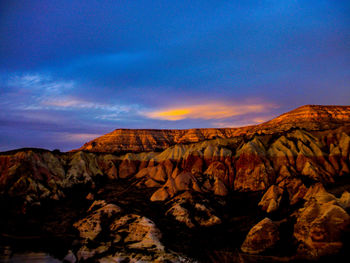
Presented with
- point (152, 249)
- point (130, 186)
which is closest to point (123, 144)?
point (130, 186)

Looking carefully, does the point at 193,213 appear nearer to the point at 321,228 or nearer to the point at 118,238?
the point at 118,238

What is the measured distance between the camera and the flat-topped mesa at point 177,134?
66.1m

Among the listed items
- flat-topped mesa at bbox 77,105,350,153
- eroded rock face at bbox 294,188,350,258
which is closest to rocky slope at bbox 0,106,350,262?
eroded rock face at bbox 294,188,350,258

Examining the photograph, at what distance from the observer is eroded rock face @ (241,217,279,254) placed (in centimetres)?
1469

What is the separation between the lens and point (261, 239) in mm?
14922

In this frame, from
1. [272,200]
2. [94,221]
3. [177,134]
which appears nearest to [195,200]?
[272,200]

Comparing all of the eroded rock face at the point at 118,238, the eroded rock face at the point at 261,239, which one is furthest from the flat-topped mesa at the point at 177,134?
A: the eroded rock face at the point at 261,239

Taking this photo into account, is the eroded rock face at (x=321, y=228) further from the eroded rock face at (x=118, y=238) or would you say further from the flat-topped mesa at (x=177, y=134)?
the flat-topped mesa at (x=177, y=134)

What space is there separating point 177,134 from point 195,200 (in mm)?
78454

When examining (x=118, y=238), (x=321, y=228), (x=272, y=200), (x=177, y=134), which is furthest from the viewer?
(x=177, y=134)

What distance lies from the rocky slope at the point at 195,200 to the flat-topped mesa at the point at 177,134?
29.0m

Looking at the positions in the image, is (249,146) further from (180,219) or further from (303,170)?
(180,219)

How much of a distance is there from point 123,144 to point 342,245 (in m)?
78.4

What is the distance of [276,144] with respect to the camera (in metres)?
33.5
